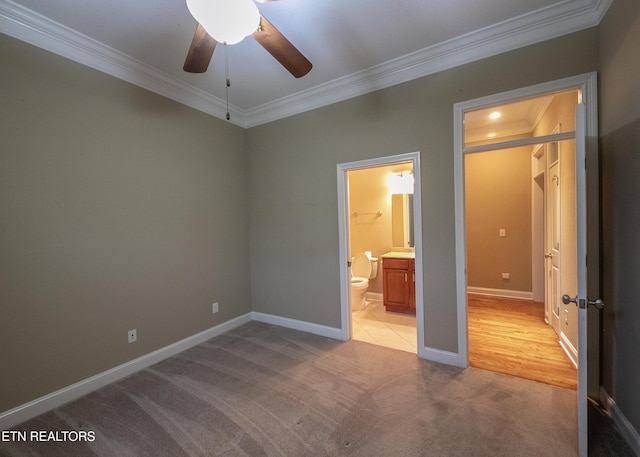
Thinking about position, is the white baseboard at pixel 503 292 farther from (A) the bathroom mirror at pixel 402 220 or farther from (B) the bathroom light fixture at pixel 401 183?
(B) the bathroom light fixture at pixel 401 183

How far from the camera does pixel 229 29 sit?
1.26 meters

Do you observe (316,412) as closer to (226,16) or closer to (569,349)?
(226,16)

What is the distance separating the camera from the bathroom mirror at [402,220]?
14.7 feet

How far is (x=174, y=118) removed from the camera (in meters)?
2.80

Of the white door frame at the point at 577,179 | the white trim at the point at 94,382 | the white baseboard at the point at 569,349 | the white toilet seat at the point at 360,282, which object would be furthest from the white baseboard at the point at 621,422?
the white trim at the point at 94,382

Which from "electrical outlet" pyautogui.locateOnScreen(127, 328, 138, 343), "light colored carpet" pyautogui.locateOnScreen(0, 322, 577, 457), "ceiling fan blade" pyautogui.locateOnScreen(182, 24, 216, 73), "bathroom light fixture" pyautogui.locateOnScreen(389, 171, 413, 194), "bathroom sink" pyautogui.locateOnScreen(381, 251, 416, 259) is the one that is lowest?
"light colored carpet" pyautogui.locateOnScreen(0, 322, 577, 457)

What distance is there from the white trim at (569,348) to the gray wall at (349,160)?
1080 millimetres

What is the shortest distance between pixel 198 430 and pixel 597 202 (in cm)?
307

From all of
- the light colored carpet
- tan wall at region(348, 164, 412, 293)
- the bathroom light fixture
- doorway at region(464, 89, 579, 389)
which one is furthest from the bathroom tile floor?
the bathroom light fixture

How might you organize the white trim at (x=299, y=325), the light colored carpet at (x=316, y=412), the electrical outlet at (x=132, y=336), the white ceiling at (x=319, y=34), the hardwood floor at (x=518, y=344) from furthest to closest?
the white trim at (x=299, y=325) → the electrical outlet at (x=132, y=336) → the hardwood floor at (x=518, y=344) → the white ceiling at (x=319, y=34) → the light colored carpet at (x=316, y=412)

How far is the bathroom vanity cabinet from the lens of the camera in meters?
3.87

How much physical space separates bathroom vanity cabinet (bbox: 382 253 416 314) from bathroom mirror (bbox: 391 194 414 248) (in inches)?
21.6

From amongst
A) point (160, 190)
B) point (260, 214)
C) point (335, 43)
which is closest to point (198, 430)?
point (160, 190)

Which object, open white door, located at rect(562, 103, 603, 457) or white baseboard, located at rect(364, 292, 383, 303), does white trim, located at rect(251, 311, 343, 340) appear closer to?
white baseboard, located at rect(364, 292, 383, 303)
